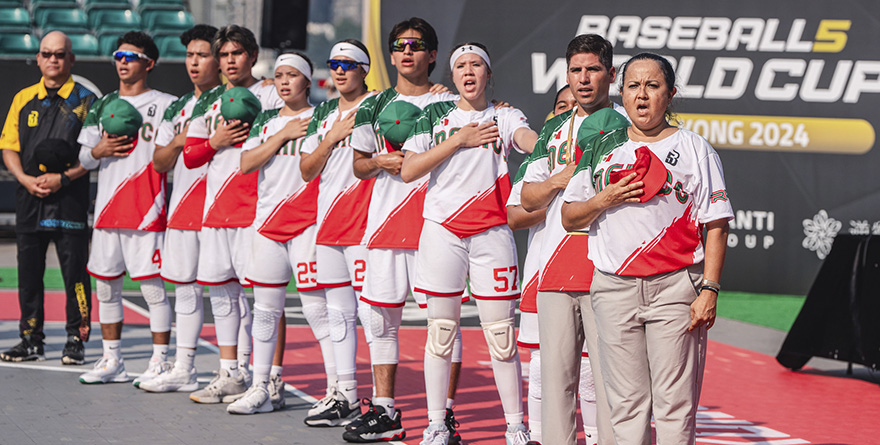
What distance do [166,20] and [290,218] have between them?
16175 mm

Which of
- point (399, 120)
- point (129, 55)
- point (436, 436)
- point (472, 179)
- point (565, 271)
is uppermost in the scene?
point (129, 55)

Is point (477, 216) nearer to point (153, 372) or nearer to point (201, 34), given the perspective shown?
point (201, 34)

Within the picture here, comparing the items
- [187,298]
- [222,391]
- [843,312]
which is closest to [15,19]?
[187,298]

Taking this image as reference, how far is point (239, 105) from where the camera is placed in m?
6.67

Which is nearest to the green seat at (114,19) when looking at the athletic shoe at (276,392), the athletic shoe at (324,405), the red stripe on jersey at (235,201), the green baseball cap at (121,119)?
the green baseball cap at (121,119)

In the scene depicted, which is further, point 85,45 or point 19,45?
point 85,45

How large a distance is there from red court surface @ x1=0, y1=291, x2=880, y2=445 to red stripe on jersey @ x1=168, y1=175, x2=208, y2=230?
1382 millimetres

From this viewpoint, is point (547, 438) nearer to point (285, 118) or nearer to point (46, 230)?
point (285, 118)

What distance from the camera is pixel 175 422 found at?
628cm

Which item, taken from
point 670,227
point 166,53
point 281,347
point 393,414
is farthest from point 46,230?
point 166,53

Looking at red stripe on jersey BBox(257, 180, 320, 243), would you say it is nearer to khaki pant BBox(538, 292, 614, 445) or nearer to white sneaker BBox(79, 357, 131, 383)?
white sneaker BBox(79, 357, 131, 383)

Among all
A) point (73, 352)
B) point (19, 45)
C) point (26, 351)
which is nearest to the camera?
point (73, 352)

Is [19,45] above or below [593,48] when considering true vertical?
above

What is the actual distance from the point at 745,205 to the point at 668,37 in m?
2.14
